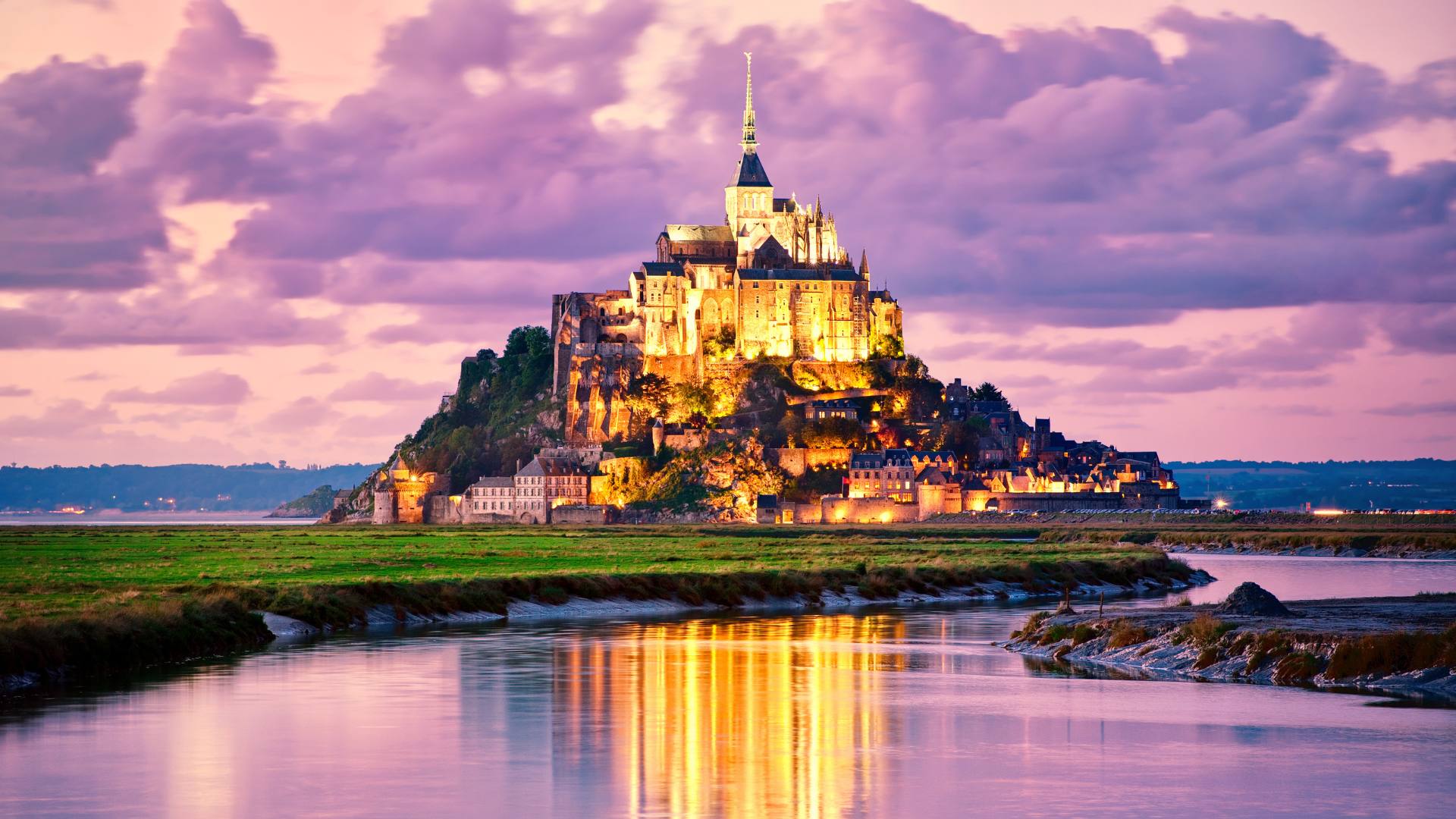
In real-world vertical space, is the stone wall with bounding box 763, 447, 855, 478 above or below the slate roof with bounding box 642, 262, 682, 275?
below

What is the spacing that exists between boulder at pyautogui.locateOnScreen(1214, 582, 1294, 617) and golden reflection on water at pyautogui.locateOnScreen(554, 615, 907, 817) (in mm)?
7977

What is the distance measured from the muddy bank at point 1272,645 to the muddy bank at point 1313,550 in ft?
198

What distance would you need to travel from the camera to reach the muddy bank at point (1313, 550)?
4070 inches

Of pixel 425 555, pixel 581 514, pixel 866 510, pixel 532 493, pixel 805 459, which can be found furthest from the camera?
pixel 532 493

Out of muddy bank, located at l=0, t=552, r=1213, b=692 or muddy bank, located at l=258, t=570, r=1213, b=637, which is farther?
muddy bank, located at l=258, t=570, r=1213, b=637

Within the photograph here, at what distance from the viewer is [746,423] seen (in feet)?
530

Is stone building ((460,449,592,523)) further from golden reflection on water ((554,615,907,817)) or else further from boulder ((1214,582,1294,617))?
boulder ((1214,582,1294,617))

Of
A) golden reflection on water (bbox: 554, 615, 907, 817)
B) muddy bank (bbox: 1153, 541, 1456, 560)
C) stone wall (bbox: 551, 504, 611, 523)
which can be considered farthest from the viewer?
stone wall (bbox: 551, 504, 611, 523)

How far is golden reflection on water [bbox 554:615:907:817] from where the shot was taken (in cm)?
2331

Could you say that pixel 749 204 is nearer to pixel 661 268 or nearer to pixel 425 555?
pixel 661 268

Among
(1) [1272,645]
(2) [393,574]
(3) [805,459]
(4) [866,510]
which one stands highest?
(3) [805,459]

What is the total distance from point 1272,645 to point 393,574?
35231 millimetres

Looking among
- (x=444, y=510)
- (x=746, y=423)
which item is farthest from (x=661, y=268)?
(x=444, y=510)

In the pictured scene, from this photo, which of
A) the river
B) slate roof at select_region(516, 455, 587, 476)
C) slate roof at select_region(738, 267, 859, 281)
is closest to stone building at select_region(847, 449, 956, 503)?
slate roof at select_region(738, 267, 859, 281)
